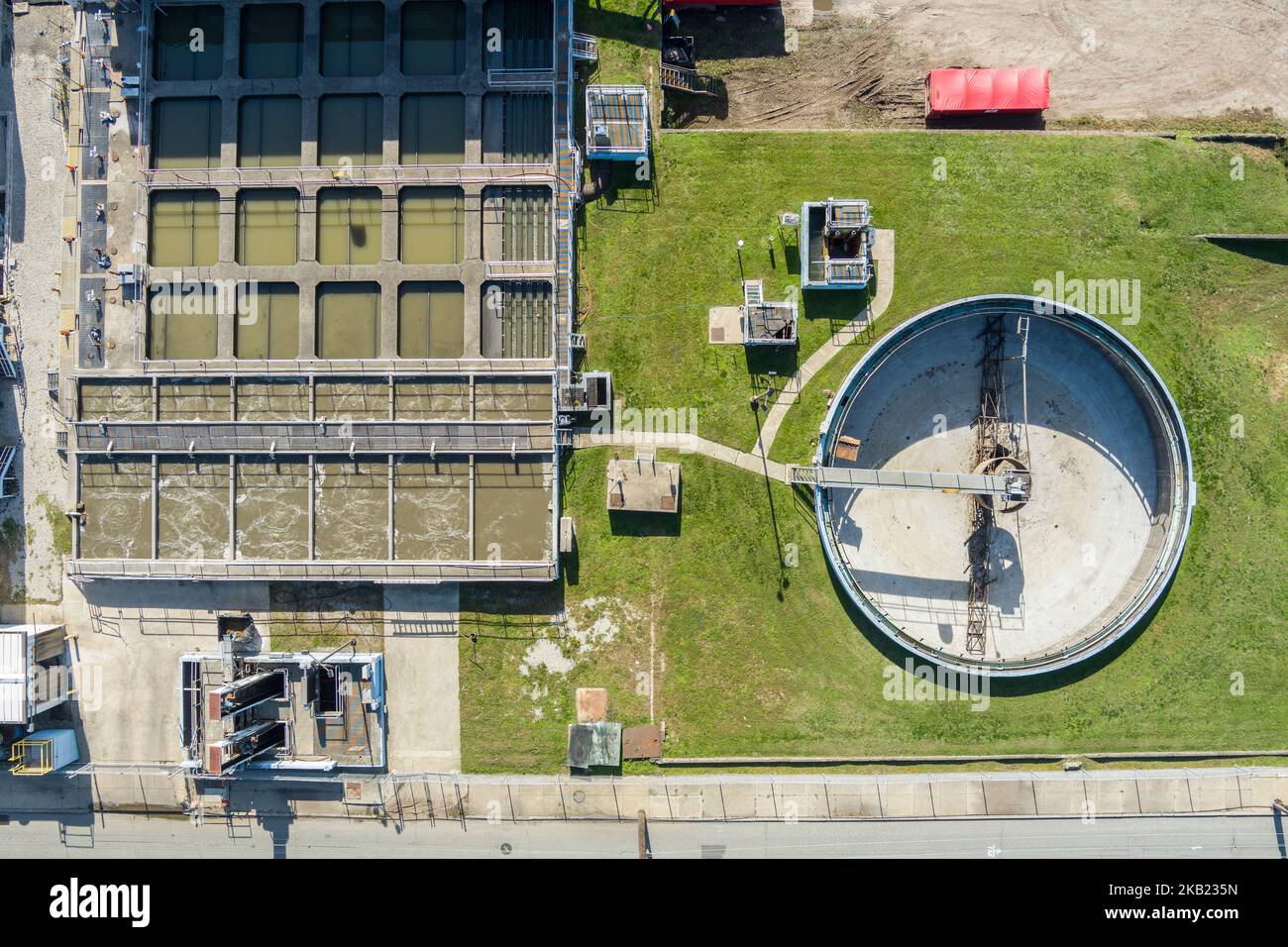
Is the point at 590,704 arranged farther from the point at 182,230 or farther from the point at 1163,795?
the point at 182,230

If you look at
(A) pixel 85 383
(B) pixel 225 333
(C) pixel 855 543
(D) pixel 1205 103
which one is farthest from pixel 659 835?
(D) pixel 1205 103

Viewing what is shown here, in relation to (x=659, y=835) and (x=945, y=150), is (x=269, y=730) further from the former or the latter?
(x=945, y=150)

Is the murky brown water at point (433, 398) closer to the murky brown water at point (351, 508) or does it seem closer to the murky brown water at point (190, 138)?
the murky brown water at point (351, 508)

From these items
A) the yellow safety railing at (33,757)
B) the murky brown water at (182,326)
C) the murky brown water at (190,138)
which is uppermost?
the murky brown water at (190,138)

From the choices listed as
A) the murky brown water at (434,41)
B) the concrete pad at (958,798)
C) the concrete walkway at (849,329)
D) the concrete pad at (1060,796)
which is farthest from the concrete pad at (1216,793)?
the murky brown water at (434,41)

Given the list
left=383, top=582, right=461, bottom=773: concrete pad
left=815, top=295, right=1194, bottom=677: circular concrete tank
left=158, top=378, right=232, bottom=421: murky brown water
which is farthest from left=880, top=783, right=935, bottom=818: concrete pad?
left=158, top=378, right=232, bottom=421: murky brown water

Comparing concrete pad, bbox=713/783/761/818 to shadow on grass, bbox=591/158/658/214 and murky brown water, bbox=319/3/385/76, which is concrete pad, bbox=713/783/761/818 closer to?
shadow on grass, bbox=591/158/658/214
